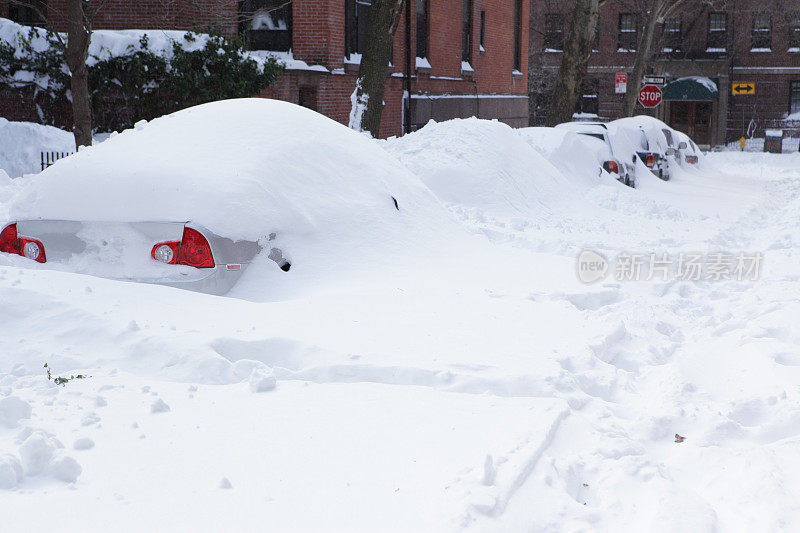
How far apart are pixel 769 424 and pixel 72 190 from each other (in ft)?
15.3

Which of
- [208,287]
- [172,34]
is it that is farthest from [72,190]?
[172,34]

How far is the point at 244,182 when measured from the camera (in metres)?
6.23

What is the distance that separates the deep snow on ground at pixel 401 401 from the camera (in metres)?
3.24

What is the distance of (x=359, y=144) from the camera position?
7.91 m

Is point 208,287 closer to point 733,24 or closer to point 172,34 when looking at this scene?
point 172,34

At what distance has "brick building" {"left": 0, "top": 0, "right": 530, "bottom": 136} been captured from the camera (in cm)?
1958

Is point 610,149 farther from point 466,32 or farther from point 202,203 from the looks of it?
point 466,32

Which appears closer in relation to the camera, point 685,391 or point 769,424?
point 769,424

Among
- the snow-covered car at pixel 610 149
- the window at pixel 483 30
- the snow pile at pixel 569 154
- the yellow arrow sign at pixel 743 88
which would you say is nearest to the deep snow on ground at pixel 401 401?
the snow pile at pixel 569 154

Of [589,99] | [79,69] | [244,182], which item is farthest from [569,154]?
[589,99]

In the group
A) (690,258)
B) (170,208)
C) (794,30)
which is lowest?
(690,258)

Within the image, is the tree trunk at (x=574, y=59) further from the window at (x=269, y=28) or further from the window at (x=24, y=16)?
the window at (x=24, y=16)

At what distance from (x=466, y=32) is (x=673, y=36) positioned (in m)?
20.9

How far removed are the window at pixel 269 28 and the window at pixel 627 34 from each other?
31.9m
